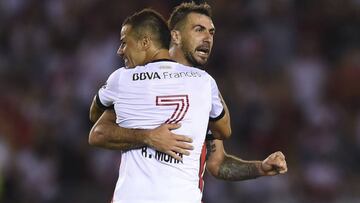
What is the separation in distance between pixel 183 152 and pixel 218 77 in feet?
20.7

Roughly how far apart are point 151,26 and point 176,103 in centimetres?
56

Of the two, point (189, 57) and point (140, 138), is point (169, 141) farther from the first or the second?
point (189, 57)

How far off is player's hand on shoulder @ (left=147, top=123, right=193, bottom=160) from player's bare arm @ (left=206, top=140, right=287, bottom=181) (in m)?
0.65

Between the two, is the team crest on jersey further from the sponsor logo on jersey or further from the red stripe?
the red stripe

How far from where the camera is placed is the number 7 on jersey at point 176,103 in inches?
265

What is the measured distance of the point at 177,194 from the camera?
6.66m

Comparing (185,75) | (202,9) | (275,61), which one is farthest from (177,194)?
(275,61)

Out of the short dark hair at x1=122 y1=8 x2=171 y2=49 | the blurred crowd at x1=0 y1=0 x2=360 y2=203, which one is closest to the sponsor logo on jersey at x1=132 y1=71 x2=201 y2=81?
the short dark hair at x1=122 y1=8 x2=171 y2=49

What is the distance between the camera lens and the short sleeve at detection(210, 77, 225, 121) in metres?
6.96
